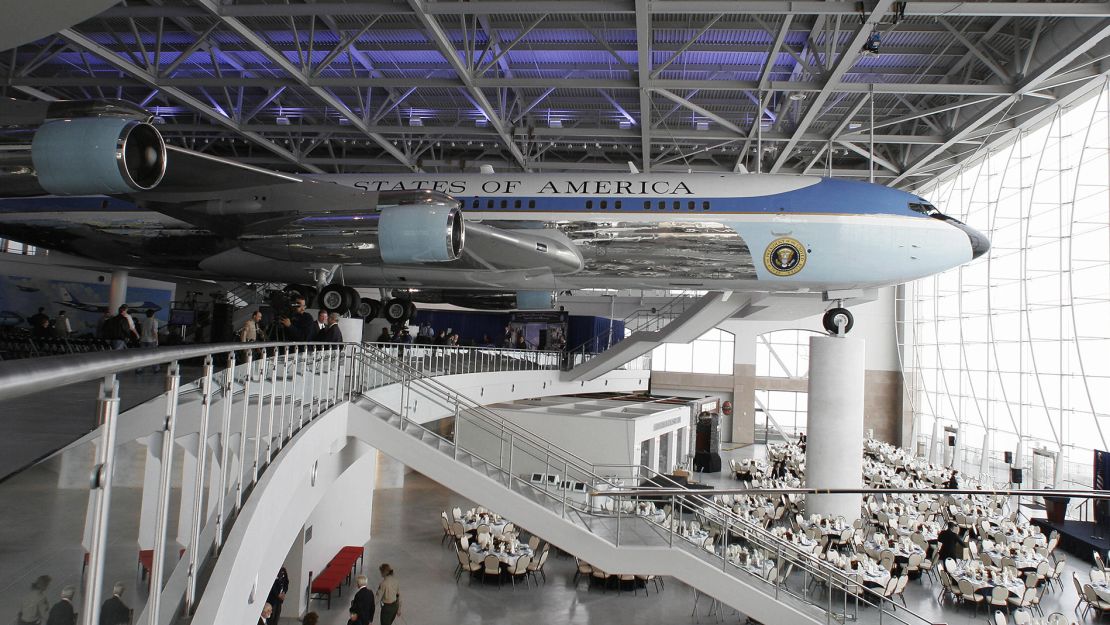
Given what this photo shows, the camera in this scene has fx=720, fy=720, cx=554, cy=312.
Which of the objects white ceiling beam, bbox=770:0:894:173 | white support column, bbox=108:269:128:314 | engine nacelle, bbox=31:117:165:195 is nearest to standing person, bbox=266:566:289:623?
engine nacelle, bbox=31:117:165:195

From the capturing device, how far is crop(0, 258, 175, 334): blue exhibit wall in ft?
58.6

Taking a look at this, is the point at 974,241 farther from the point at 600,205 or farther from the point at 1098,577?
the point at 600,205

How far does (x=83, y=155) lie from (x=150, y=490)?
22.0 feet

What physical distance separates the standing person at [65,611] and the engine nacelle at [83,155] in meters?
7.26

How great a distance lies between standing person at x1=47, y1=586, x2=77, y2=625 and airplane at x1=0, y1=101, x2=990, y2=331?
37.8ft

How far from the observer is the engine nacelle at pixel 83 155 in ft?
24.5

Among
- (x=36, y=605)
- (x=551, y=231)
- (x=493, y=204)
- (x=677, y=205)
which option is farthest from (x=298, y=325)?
(x=677, y=205)

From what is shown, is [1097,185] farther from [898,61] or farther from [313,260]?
[313,260]

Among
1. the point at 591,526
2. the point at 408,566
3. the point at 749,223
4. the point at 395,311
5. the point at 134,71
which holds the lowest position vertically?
the point at 408,566

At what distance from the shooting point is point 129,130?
7711mm

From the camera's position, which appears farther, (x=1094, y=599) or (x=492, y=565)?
(x=492, y=565)

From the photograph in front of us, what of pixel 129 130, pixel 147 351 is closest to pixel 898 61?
pixel 129 130

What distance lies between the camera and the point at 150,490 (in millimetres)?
2262

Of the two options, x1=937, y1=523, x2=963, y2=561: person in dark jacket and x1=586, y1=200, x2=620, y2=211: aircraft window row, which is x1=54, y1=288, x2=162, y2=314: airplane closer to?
x1=586, y1=200, x2=620, y2=211: aircraft window row
